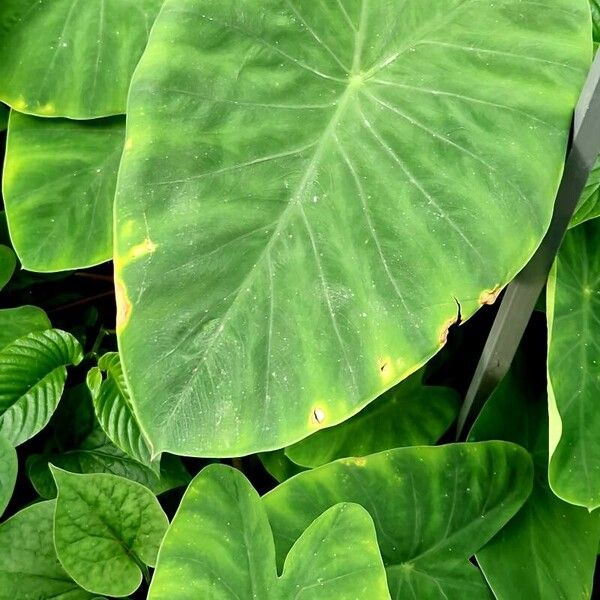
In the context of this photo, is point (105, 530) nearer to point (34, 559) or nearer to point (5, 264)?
point (34, 559)

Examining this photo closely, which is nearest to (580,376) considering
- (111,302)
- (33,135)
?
(33,135)

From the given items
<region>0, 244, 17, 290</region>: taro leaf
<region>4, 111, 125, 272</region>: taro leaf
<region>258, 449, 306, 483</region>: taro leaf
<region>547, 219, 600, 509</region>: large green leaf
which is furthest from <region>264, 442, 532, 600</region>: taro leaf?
<region>0, 244, 17, 290</region>: taro leaf

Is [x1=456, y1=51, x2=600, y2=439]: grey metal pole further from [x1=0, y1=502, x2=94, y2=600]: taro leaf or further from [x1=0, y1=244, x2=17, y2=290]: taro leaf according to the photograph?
[x1=0, y1=244, x2=17, y2=290]: taro leaf

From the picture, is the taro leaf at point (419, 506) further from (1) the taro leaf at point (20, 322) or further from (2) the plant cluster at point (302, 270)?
(1) the taro leaf at point (20, 322)

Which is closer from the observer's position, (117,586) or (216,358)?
(216,358)

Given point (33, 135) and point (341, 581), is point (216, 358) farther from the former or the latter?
point (33, 135)

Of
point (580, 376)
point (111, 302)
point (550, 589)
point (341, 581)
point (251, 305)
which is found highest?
point (251, 305)

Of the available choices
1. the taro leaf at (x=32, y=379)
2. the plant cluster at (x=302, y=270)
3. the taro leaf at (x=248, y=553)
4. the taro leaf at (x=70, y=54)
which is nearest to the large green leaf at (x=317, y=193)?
the plant cluster at (x=302, y=270)
